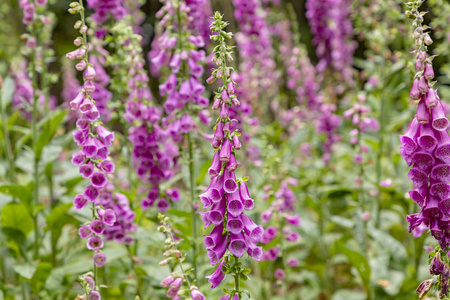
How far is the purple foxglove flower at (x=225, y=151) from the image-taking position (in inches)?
75.4

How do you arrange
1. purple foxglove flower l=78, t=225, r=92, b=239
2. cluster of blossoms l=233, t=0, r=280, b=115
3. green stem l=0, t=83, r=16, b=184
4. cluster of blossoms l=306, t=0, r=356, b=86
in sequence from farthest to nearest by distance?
1. cluster of blossoms l=306, t=0, r=356, b=86
2. cluster of blossoms l=233, t=0, r=280, b=115
3. green stem l=0, t=83, r=16, b=184
4. purple foxglove flower l=78, t=225, r=92, b=239

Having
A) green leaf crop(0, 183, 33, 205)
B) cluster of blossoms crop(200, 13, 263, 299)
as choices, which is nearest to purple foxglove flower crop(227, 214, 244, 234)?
cluster of blossoms crop(200, 13, 263, 299)

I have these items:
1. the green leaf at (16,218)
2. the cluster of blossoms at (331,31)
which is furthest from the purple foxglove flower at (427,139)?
the cluster of blossoms at (331,31)

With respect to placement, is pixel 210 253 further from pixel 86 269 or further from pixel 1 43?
pixel 1 43

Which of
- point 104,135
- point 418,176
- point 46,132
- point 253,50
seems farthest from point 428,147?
point 253,50

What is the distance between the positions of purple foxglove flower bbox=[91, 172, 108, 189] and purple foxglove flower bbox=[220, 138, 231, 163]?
2.39 ft

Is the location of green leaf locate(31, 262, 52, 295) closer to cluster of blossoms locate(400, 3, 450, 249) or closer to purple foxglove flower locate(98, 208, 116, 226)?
purple foxglove flower locate(98, 208, 116, 226)

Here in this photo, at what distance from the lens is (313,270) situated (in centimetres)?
432

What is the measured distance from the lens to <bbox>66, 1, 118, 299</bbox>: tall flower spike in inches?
90.4

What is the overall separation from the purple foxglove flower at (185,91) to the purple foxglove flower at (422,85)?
5.15 ft

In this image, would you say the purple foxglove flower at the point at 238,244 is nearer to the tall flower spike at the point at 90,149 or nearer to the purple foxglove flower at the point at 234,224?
the purple foxglove flower at the point at 234,224

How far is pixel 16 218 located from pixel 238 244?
7.24 feet

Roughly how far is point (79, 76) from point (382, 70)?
9346 mm

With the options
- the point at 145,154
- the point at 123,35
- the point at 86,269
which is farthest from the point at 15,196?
the point at 123,35
